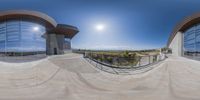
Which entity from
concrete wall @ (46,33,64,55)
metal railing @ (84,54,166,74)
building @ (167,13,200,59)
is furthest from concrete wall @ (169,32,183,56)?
concrete wall @ (46,33,64,55)

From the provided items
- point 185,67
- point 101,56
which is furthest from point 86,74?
point 185,67

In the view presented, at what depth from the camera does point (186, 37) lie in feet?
5.25

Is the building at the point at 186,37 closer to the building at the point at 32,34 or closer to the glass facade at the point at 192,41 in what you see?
the glass facade at the point at 192,41

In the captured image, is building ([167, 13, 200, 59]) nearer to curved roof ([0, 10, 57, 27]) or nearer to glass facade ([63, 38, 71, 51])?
glass facade ([63, 38, 71, 51])

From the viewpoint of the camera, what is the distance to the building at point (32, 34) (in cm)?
150

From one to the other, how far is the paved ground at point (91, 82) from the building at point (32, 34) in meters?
0.24

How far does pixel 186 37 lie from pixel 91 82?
48.9 inches

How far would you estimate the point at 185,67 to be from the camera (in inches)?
80.3

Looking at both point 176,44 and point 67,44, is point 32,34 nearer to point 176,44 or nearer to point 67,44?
point 67,44

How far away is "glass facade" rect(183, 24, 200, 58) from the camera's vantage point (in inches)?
61.8

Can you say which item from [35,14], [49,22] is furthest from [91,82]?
[35,14]

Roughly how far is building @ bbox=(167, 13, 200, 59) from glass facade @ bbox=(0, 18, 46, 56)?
4.19ft

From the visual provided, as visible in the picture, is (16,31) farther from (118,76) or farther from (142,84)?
(142,84)

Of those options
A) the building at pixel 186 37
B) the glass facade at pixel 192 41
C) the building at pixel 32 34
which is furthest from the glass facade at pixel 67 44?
the glass facade at pixel 192 41
